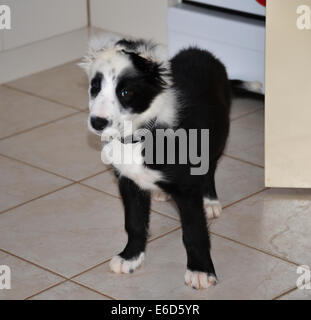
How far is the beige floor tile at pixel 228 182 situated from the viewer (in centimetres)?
251

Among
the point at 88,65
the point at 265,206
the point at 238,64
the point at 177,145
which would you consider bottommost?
the point at 265,206

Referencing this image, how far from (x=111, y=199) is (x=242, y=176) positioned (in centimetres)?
50

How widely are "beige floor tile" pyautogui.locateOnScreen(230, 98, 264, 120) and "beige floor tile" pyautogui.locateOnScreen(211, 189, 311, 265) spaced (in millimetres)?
686

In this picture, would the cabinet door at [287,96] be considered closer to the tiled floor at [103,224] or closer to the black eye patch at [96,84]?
the tiled floor at [103,224]

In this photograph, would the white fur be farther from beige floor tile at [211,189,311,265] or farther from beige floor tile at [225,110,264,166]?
beige floor tile at [225,110,264,166]

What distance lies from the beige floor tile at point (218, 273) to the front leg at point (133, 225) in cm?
3

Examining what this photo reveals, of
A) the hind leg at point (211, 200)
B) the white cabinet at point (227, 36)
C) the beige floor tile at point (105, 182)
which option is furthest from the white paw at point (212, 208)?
the white cabinet at point (227, 36)

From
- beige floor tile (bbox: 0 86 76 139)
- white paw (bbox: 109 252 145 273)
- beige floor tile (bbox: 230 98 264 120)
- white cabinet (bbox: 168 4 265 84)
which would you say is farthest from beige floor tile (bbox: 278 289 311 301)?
beige floor tile (bbox: 0 86 76 139)

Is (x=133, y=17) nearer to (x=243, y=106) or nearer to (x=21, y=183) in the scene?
(x=243, y=106)

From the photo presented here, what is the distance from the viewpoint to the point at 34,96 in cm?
Answer: 341

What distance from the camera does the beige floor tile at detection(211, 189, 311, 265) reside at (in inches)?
87.1

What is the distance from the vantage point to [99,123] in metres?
1.75

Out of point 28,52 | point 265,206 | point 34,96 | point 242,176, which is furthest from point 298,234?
point 28,52
